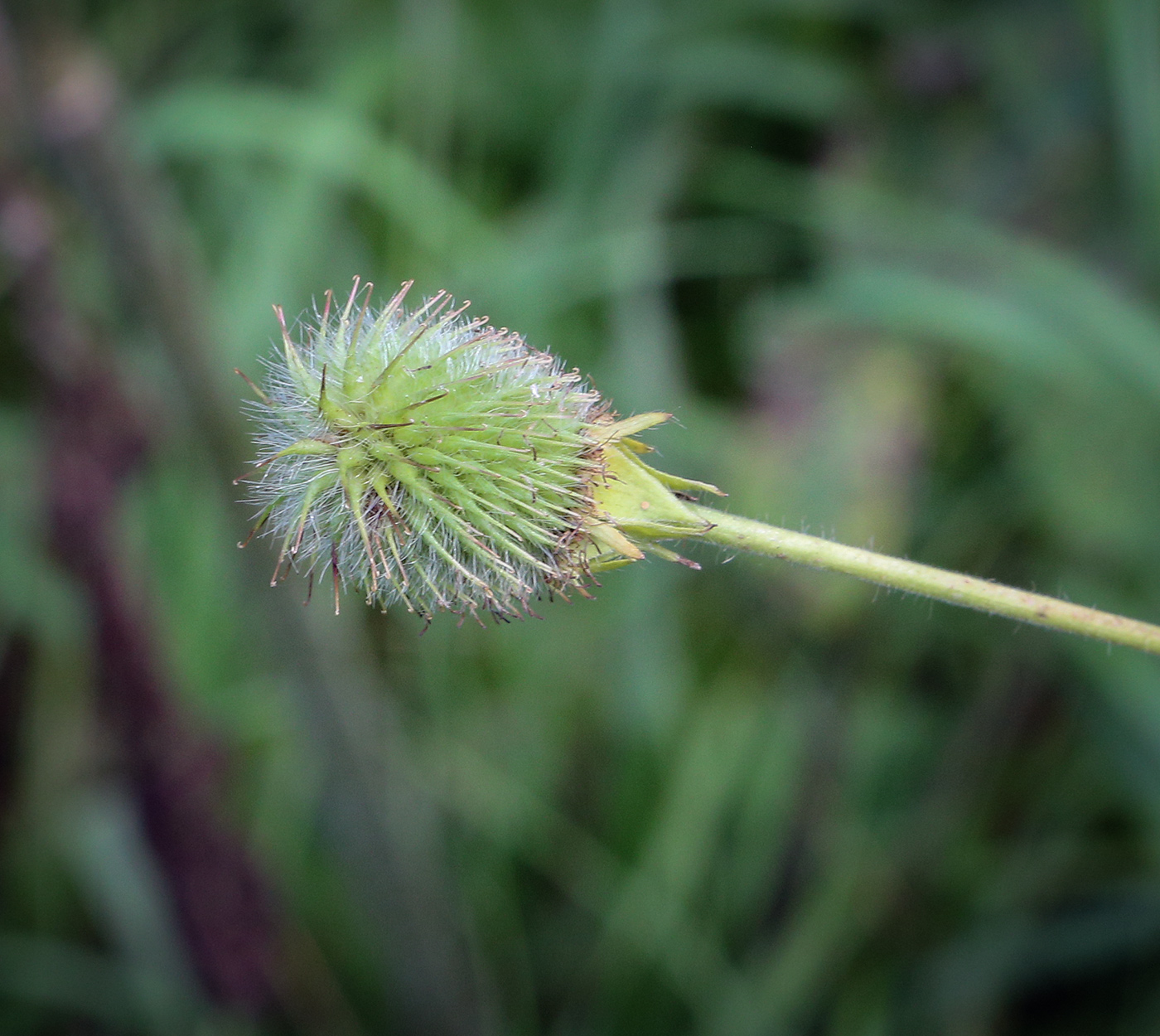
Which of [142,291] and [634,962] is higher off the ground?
[142,291]

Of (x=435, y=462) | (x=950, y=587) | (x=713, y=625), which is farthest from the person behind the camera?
(x=713, y=625)

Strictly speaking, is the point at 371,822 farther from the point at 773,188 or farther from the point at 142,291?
the point at 773,188

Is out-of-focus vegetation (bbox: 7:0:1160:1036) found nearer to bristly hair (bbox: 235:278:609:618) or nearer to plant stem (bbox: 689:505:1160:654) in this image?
bristly hair (bbox: 235:278:609:618)

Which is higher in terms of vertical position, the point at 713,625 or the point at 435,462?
the point at 713,625

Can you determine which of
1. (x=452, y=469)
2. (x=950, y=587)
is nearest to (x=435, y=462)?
(x=452, y=469)

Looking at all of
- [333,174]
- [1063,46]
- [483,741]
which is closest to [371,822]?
Answer: [483,741]

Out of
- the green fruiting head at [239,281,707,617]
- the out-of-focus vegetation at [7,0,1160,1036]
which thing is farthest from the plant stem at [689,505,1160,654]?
the out-of-focus vegetation at [7,0,1160,1036]

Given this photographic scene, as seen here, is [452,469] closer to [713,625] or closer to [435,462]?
[435,462]

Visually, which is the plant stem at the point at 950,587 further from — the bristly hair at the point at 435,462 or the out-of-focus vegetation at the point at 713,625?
the out-of-focus vegetation at the point at 713,625
